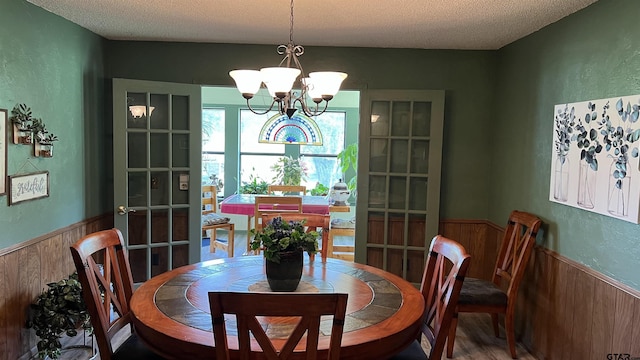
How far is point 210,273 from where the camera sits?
8.02ft

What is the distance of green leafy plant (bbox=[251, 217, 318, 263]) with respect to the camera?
2045 mm

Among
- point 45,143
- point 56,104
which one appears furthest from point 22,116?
point 56,104

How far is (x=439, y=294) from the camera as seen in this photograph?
7.02ft

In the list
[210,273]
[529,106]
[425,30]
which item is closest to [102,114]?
[210,273]

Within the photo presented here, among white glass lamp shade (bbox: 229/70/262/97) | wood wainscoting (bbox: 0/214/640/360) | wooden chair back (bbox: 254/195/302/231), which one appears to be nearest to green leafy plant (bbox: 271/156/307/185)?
wooden chair back (bbox: 254/195/302/231)

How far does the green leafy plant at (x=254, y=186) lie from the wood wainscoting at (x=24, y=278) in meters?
4.15

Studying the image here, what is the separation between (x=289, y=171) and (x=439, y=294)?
5.42 m

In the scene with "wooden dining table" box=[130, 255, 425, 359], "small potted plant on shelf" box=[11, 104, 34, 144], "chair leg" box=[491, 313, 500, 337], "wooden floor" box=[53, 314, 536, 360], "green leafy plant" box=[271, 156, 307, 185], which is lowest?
"wooden floor" box=[53, 314, 536, 360]

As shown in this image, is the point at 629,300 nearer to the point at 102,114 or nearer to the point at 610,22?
the point at 610,22

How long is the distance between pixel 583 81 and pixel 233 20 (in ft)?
7.81

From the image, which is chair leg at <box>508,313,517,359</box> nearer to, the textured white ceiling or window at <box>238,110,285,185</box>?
the textured white ceiling

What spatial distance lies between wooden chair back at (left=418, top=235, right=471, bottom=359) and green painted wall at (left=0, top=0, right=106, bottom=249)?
2.49m

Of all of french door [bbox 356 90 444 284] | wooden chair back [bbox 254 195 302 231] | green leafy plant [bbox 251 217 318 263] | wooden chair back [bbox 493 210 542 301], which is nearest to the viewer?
green leafy plant [bbox 251 217 318 263]

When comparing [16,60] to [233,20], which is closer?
[16,60]
